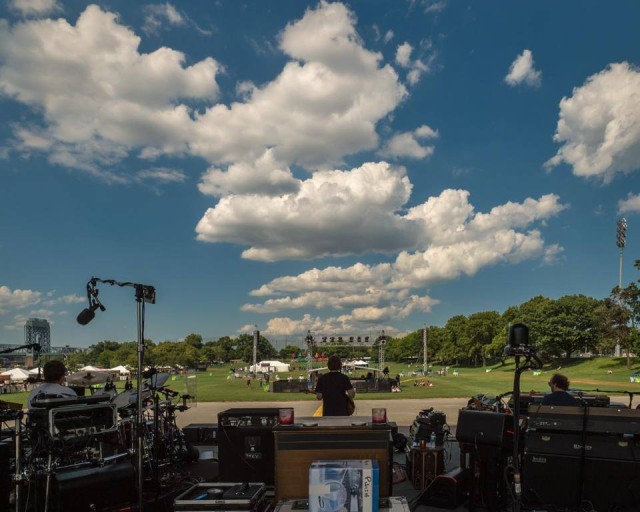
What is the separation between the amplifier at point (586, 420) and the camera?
569cm

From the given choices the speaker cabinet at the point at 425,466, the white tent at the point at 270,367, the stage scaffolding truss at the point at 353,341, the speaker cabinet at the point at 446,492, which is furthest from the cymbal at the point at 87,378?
the white tent at the point at 270,367

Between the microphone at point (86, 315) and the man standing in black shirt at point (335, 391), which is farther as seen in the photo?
the man standing in black shirt at point (335, 391)

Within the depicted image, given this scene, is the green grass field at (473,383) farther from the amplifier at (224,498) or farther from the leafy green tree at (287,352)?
the leafy green tree at (287,352)

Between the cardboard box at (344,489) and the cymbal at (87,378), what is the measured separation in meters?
7.67

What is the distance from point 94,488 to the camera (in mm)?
5594

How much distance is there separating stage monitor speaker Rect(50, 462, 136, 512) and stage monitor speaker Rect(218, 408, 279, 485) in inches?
50.3

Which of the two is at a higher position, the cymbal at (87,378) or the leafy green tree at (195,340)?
the cymbal at (87,378)

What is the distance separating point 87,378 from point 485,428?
25.6 feet

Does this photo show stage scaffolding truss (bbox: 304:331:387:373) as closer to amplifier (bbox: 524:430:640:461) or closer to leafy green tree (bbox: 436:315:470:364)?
amplifier (bbox: 524:430:640:461)

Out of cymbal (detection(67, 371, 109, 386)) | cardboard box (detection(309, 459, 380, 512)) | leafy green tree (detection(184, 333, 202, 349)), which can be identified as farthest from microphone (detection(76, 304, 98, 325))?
leafy green tree (detection(184, 333, 202, 349))

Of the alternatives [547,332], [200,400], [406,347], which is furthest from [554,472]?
[406,347]

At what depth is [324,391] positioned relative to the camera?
7.36m

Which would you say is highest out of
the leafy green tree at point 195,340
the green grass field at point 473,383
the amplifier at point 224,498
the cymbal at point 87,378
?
the cymbal at point 87,378

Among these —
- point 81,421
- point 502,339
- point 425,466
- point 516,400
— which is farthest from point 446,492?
point 502,339
